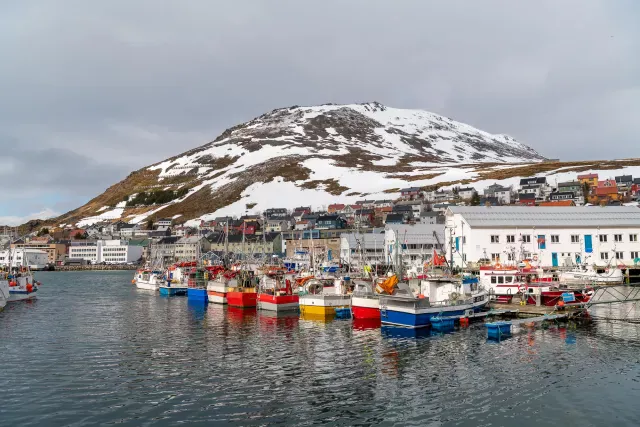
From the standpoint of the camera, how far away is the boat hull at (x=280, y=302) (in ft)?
176

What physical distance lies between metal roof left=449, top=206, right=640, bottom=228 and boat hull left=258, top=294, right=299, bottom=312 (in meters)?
43.4

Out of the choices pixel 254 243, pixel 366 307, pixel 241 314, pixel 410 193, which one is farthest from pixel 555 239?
pixel 410 193

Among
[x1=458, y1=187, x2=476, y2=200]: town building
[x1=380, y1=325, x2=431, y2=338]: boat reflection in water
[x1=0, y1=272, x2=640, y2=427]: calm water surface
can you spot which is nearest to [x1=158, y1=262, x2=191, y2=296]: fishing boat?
[x1=0, y1=272, x2=640, y2=427]: calm water surface

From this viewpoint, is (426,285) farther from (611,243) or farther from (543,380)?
(611,243)

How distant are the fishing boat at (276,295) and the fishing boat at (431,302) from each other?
13.5 m

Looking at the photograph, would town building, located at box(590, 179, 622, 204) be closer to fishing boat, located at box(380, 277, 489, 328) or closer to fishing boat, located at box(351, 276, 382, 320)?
fishing boat, located at box(380, 277, 489, 328)

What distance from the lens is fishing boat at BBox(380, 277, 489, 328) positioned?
1619 inches

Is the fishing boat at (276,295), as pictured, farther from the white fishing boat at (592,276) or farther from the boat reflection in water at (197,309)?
the white fishing boat at (592,276)

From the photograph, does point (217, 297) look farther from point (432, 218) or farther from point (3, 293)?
point (432, 218)

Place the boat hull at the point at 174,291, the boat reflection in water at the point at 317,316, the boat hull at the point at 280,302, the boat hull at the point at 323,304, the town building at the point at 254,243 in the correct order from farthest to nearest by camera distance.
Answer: the town building at the point at 254,243, the boat hull at the point at 174,291, the boat hull at the point at 280,302, the boat hull at the point at 323,304, the boat reflection in water at the point at 317,316

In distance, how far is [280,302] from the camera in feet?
176

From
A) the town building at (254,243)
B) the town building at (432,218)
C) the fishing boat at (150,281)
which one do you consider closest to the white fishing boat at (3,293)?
the fishing boat at (150,281)

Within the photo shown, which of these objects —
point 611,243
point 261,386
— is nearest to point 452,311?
point 261,386

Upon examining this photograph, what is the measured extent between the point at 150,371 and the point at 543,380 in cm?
2106
